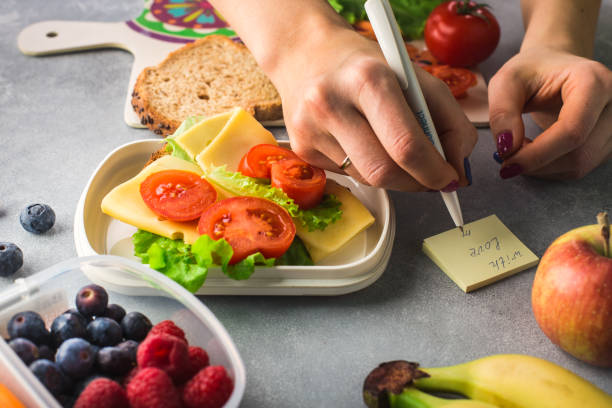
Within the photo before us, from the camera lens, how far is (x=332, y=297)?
1.33 metres

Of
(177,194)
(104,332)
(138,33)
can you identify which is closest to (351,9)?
(138,33)

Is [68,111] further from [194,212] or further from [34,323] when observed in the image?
[34,323]

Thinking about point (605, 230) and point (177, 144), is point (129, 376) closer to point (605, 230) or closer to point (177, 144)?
point (177, 144)

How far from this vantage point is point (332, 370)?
3.84 ft

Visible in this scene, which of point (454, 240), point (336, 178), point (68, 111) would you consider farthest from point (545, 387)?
point (68, 111)

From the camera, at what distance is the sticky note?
1.36m

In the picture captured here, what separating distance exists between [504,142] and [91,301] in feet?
3.64

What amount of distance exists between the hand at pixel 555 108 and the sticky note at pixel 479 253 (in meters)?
0.21

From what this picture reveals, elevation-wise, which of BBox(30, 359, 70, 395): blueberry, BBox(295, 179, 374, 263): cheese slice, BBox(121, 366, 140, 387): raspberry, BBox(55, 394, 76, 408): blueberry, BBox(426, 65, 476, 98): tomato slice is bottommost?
BBox(426, 65, 476, 98): tomato slice

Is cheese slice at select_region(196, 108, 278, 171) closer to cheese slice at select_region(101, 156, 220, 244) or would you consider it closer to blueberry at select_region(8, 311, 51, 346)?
cheese slice at select_region(101, 156, 220, 244)

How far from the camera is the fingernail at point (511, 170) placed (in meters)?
1.54

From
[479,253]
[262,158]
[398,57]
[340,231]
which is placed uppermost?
[398,57]

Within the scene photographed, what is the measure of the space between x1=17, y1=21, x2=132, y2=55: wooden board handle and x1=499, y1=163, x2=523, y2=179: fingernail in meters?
1.48

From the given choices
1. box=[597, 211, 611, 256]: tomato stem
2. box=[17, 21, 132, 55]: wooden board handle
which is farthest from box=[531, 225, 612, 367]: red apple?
box=[17, 21, 132, 55]: wooden board handle
